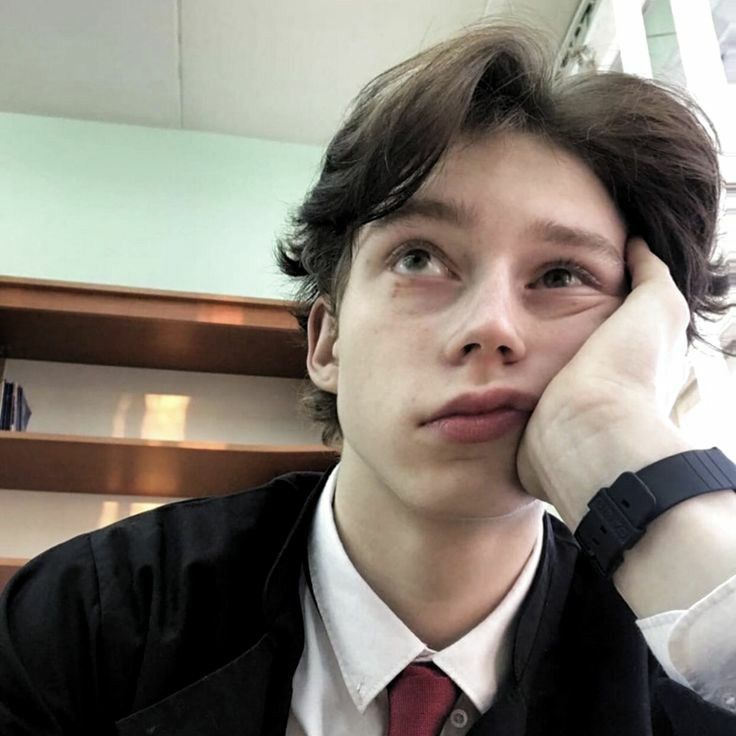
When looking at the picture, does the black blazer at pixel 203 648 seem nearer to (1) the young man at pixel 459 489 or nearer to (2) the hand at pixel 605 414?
(1) the young man at pixel 459 489

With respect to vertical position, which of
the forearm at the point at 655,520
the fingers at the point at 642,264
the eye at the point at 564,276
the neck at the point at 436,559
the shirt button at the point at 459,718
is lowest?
the shirt button at the point at 459,718

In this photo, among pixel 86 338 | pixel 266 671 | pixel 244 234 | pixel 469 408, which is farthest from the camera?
pixel 244 234

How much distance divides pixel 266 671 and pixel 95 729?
0.63 ft

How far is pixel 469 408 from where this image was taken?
0.71 metres

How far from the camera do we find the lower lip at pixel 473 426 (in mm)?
709

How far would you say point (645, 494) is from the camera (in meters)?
0.62

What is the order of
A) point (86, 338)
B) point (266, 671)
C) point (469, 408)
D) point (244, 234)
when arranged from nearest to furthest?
point (469, 408)
point (266, 671)
point (86, 338)
point (244, 234)

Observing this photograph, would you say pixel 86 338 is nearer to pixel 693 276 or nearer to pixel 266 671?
pixel 266 671

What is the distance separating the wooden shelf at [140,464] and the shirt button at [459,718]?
3.93 ft

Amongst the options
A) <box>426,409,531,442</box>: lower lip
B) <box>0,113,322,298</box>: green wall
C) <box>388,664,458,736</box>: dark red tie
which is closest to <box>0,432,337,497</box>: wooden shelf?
<box>0,113,322,298</box>: green wall

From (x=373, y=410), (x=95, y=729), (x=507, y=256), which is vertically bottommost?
(x=95, y=729)

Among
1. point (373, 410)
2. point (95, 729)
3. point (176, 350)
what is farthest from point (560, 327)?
point (176, 350)

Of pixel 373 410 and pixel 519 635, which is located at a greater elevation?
pixel 373 410

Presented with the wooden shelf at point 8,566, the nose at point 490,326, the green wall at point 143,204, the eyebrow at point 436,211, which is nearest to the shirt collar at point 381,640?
the nose at point 490,326
